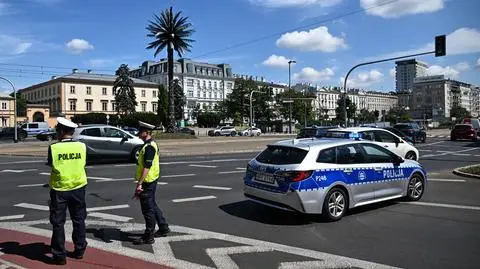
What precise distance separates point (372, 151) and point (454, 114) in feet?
504

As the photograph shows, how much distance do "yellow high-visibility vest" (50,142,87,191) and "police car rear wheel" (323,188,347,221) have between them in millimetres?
4097

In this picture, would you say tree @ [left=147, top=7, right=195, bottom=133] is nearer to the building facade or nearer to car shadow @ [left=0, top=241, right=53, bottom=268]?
car shadow @ [left=0, top=241, right=53, bottom=268]

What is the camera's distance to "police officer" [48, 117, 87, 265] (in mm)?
5574

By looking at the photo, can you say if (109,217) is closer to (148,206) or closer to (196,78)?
(148,206)

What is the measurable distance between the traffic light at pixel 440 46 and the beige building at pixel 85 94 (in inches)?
3786

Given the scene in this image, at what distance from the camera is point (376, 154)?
9125 mm

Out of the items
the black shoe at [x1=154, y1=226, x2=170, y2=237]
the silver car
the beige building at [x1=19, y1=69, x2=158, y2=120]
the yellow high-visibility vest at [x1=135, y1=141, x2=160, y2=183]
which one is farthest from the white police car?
the beige building at [x1=19, y1=69, x2=158, y2=120]

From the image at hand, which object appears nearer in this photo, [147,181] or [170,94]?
[147,181]

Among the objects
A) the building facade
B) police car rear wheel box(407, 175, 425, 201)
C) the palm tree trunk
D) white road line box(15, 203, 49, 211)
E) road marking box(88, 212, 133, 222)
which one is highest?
the building facade

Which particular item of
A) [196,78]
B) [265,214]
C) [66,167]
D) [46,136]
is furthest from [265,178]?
[196,78]

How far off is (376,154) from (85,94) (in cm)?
11450

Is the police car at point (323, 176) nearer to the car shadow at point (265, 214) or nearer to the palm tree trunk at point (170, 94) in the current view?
the car shadow at point (265, 214)

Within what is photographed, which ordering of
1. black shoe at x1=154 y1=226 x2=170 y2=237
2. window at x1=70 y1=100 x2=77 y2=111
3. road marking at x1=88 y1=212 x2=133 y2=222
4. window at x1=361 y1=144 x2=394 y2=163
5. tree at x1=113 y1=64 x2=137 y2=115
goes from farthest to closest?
window at x1=70 y1=100 x2=77 y2=111 → tree at x1=113 y1=64 x2=137 y2=115 → window at x1=361 y1=144 x2=394 y2=163 → road marking at x1=88 y1=212 x2=133 y2=222 → black shoe at x1=154 y1=226 x2=170 y2=237

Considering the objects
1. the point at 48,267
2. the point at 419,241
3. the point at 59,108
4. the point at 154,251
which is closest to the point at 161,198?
the point at 154,251
